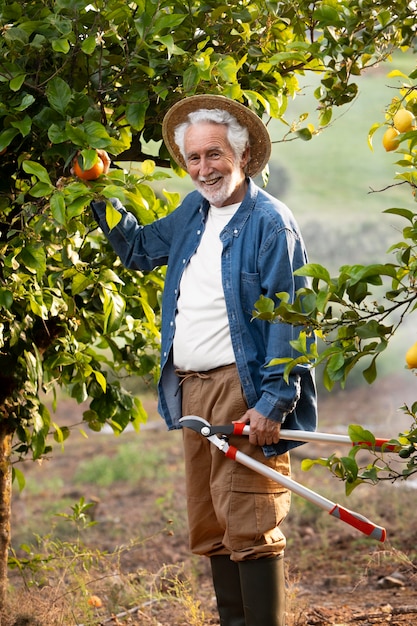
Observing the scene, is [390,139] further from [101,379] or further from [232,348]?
[101,379]

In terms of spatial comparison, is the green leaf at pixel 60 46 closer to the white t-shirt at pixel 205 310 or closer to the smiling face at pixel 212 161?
the smiling face at pixel 212 161

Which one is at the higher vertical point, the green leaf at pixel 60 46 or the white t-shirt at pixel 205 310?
the green leaf at pixel 60 46

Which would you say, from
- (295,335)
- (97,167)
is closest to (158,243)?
(97,167)

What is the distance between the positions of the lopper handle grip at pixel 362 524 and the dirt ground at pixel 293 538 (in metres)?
0.75

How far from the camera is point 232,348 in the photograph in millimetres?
2525

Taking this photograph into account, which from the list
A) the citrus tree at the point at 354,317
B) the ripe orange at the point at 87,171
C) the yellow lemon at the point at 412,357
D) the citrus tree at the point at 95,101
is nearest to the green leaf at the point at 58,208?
the citrus tree at the point at 95,101

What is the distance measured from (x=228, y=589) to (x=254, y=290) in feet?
2.76

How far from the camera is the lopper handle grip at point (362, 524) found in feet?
7.52

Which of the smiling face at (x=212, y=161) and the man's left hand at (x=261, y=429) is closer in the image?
the man's left hand at (x=261, y=429)

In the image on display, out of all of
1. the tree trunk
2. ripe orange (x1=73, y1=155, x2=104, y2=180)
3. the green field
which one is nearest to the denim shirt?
ripe orange (x1=73, y1=155, x2=104, y2=180)

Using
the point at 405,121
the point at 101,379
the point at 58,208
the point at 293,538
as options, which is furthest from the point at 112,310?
the point at 293,538

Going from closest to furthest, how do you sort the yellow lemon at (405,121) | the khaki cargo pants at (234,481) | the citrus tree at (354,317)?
the citrus tree at (354,317) → the yellow lemon at (405,121) → the khaki cargo pants at (234,481)

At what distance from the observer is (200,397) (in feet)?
8.50

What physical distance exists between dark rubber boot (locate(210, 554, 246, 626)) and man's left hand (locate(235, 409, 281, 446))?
0.42 m
